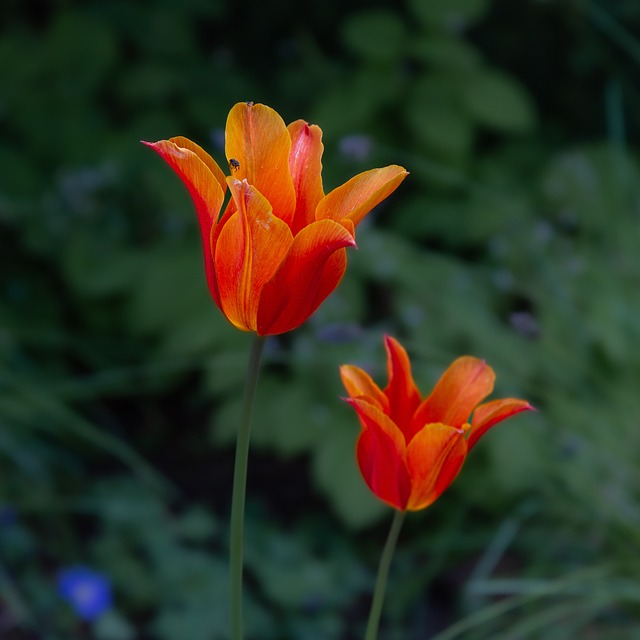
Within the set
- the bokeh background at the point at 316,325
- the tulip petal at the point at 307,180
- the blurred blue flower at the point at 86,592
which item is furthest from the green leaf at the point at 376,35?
the tulip petal at the point at 307,180

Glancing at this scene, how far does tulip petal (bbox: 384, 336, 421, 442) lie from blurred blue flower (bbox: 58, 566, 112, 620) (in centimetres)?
117

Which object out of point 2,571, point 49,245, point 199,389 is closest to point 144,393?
point 199,389

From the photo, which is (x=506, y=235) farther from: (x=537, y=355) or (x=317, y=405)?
(x=317, y=405)

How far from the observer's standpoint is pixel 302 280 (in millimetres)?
461

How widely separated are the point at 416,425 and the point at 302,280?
0.13 meters

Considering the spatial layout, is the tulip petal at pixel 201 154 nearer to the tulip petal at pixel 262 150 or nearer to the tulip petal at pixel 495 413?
the tulip petal at pixel 262 150

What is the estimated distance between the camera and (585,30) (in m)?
2.68

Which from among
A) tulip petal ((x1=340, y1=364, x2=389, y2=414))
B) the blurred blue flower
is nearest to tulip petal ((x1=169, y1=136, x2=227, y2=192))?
tulip petal ((x1=340, y1=364, x2=389, y2=414))

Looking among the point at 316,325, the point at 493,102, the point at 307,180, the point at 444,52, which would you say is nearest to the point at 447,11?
the point at 444,52

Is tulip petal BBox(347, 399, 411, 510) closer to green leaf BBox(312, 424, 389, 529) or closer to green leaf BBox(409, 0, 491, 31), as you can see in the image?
green leaf BBox(312, 424, 389, 529)

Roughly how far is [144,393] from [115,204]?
49 cm

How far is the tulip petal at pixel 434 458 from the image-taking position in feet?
1.58

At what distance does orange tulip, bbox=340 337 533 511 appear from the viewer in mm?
481

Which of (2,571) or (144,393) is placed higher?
(2,571)
